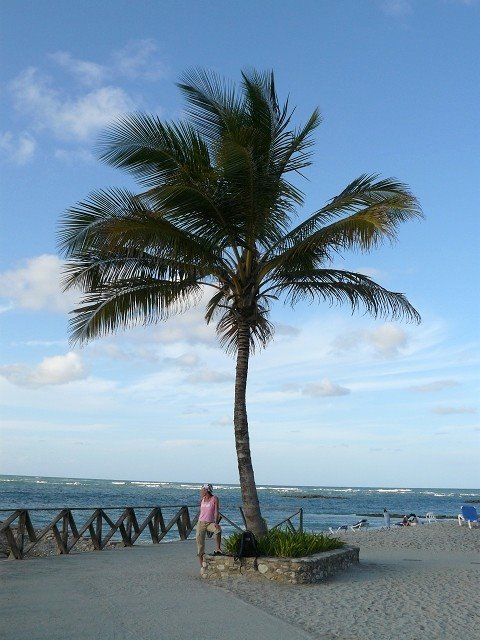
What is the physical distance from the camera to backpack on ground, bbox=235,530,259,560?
11.5 m

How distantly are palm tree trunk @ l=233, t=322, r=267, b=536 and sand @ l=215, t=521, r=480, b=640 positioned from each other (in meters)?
1.43

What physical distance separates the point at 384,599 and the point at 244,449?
363 cm

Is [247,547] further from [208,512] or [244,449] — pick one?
[244,449]

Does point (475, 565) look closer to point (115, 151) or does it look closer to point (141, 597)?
point (141, 597)

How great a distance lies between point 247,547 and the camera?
11562 mm

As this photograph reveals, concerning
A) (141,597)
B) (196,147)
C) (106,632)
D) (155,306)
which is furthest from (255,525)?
(196,147)

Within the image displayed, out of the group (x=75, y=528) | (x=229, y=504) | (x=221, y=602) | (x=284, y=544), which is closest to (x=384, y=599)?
(x=284, y=544)

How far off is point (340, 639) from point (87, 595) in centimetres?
377

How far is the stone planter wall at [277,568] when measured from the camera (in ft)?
36.4

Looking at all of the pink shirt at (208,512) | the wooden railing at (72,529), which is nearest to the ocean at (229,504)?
the wooden railing at (72,529)

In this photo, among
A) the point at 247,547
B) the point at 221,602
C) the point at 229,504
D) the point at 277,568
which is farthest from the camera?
the point at 229,504

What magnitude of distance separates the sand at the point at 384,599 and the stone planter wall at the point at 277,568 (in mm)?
185

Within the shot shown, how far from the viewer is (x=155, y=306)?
1391cm

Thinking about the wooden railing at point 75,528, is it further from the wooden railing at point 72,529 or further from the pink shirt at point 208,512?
the pink shirt at point 208,512
